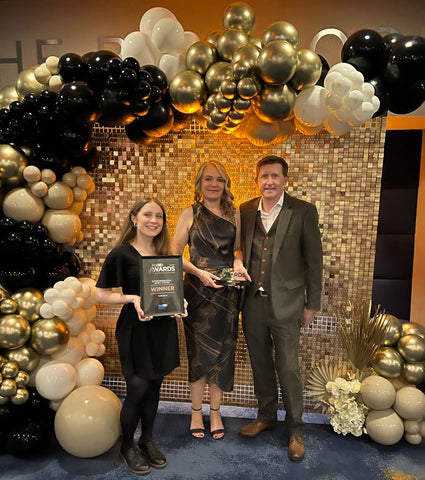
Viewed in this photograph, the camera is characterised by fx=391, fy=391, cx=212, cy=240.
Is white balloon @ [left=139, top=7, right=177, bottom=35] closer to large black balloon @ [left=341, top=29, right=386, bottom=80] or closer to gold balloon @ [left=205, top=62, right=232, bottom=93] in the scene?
gold balloon @ [left=205, top=62, right=232, bottom=93]

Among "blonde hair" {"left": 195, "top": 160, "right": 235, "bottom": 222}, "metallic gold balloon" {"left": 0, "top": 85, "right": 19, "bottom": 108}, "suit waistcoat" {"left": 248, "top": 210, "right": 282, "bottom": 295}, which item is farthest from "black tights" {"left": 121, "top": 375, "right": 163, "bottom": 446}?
"metallic gold balloon" {"left": 0, "top": 85, "right": 19, "bottom": 108}

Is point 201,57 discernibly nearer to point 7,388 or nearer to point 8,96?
point 8,96

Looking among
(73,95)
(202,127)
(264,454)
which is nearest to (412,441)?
(264,454)

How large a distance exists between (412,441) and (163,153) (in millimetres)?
2936

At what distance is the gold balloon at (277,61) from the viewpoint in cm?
232

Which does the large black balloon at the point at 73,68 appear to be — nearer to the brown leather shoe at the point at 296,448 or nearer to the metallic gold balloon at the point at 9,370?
the metallic gold balloon at the point at 9,370

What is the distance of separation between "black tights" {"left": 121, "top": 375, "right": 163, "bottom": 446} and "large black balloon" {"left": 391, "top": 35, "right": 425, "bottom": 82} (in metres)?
2.51

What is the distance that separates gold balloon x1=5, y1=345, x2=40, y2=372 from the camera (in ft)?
8.84

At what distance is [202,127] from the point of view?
3.25 meters

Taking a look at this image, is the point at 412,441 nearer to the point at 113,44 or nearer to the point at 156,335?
the point at 156,335

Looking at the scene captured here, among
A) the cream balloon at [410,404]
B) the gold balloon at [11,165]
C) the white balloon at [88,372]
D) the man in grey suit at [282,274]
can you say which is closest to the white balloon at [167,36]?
the man in grey suit at [282,274]

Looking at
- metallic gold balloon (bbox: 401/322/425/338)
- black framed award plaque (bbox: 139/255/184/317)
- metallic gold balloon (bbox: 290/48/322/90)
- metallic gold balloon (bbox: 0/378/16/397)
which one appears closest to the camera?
black framed award plaque (bbox: 139/255/184/317)

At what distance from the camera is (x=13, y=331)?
2.63m

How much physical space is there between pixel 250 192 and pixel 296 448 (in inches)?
77.2
